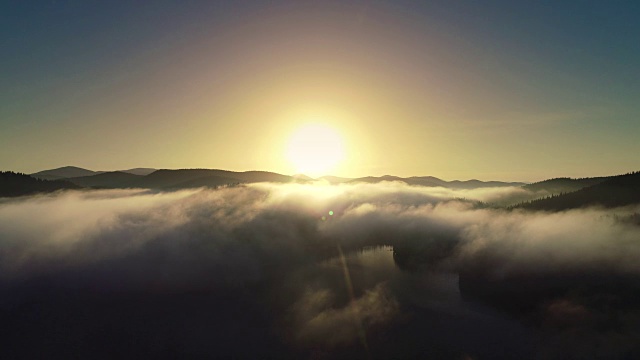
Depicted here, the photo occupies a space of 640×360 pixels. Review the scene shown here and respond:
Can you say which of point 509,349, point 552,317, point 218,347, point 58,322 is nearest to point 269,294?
point 218,347

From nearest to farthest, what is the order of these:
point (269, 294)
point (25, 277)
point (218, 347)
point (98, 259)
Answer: point (218, 347), point (269, 294), point (25, 277), point (98, 259)

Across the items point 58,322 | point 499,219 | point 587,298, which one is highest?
point 499,219

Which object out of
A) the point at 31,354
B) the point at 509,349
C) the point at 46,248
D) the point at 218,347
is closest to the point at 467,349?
the point at 509,349

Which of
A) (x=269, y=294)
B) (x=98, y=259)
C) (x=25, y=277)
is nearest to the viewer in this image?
(x=269, y=294)

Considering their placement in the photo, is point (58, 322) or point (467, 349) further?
point (58, 322)

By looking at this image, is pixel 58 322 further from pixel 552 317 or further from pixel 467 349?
pixel 552 317

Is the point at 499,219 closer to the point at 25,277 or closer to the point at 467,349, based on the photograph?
the point at 467,349

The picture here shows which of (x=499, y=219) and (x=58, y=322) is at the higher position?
(x=499, y=219)
